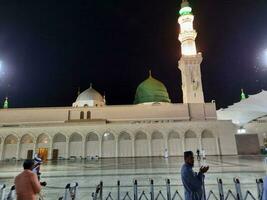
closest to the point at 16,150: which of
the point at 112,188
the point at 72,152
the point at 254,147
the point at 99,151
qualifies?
the point at 72,152

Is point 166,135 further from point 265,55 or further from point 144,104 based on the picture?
point 265,55

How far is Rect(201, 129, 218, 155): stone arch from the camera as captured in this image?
28991 mm

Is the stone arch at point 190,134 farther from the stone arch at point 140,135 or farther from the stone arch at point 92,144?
the stone arch at point 92,144

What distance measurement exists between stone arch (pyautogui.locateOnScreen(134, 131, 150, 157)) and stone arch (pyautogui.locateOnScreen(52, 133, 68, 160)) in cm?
904

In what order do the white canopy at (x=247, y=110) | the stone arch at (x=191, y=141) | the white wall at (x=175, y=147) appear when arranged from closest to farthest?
the white canopy at (x=247, y=110) < the white wall at (x=175, y=147) < the stone arch at (x=191, y=141)

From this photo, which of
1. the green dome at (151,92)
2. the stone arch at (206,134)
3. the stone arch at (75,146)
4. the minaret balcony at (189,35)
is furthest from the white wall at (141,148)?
the minaret balcony at (189,35)

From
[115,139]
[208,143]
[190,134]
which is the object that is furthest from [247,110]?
[115,139]

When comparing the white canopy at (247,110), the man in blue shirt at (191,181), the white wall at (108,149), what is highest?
the white canopy at (247,110)

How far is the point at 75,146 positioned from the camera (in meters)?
29.1

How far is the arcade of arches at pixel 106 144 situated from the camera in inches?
1129

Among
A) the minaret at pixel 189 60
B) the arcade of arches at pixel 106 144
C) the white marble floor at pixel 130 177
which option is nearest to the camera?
the white marble floor at pixel 130 177

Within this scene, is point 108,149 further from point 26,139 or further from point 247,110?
point 247,110

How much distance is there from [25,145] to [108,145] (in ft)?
35.1

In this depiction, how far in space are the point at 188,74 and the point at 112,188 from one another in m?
31.8
